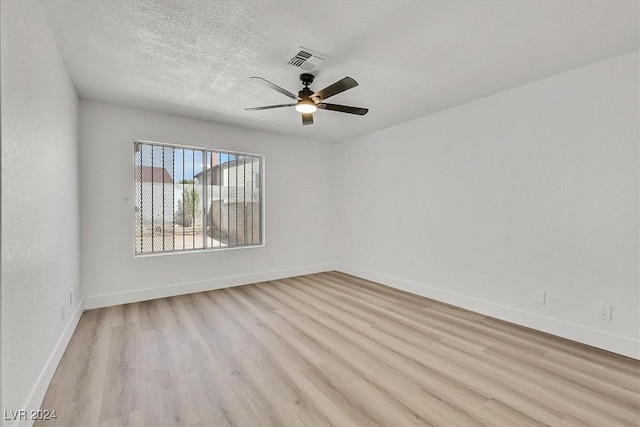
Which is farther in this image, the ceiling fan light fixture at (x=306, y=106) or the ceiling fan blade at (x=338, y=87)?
the ceiling fan light fixture at (x=306, y=106)

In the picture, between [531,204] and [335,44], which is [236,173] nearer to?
[335,44]

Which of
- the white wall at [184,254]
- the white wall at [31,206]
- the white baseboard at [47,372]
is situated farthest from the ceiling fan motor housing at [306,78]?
the white baseboard at [47,372]

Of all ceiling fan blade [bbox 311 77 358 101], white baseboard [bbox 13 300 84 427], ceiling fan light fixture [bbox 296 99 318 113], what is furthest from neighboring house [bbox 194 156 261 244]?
Answer: ceiling fan blade [bbox 311 77 358 101]

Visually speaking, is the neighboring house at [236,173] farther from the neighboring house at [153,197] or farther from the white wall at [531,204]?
the white wall at [531,204]

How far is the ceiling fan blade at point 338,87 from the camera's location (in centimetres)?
248

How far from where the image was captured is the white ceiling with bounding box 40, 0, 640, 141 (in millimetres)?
2014

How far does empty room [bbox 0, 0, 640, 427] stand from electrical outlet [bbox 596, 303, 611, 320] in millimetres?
19

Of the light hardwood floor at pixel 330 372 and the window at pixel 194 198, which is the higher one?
the window at pixel 194 198

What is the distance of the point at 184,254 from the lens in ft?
14.3

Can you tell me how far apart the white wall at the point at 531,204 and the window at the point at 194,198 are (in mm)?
2457

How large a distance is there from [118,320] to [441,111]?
4.84 meters

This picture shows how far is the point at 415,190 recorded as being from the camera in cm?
443

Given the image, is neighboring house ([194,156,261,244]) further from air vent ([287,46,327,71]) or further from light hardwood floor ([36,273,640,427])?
air vent ([287,46,327,71])

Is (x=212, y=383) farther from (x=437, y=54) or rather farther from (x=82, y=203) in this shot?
(x=437, y=54)
